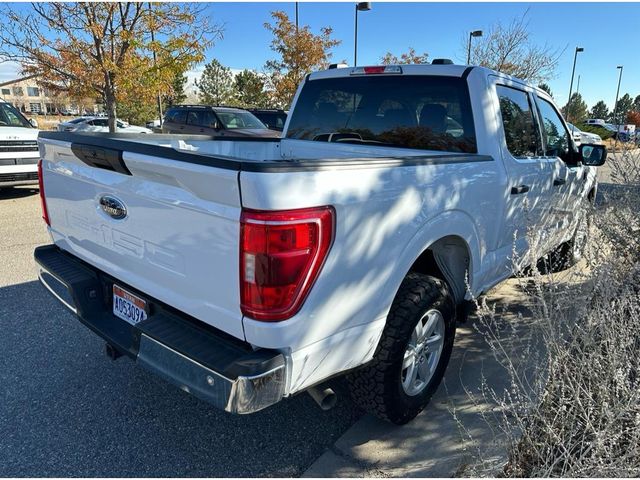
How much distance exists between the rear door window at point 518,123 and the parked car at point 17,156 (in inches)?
325

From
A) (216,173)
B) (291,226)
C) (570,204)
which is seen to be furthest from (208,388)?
(570,204)

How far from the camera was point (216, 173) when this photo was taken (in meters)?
1.80

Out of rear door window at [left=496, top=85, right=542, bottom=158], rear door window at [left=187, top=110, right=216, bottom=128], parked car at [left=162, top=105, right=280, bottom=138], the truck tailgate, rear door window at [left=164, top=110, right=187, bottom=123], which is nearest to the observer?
the truck tailgate

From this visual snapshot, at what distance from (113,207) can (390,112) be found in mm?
2196

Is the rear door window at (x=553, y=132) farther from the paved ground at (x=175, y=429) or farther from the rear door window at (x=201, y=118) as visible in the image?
the rear door window at (x=201, y=118)

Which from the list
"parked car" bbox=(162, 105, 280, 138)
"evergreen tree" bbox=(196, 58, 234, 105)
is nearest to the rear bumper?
"parked car" bbox=(162, 105, 280, 138)

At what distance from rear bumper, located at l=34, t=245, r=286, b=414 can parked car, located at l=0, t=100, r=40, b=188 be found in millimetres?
7129

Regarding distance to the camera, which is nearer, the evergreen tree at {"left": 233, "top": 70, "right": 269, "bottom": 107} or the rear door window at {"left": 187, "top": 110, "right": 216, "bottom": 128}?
the rear door window at {"left": 187, "top": 110, "right": 216, "bottom": 128}

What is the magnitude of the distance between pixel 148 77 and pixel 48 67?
2293 mm

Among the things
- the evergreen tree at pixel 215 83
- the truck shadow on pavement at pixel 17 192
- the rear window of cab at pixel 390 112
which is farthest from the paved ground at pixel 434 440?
the evergreen tree at pixel 215 83

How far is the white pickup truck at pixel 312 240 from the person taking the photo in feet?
6.09

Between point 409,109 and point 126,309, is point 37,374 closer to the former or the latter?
point 126,309

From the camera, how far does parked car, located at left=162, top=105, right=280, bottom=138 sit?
1402cm

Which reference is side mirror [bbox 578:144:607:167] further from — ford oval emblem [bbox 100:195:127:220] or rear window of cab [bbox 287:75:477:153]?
ford oval emblem [bbox 100:195:127:220]
